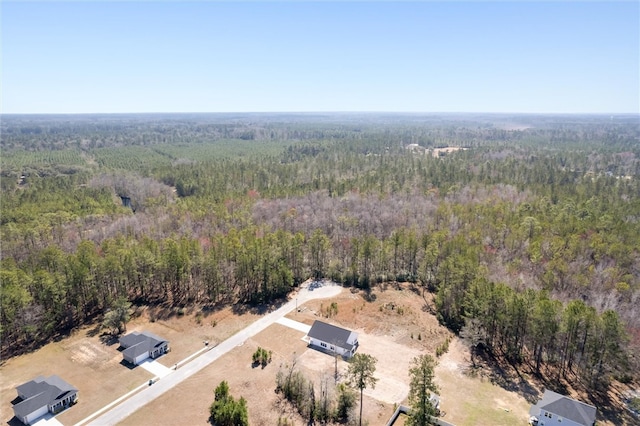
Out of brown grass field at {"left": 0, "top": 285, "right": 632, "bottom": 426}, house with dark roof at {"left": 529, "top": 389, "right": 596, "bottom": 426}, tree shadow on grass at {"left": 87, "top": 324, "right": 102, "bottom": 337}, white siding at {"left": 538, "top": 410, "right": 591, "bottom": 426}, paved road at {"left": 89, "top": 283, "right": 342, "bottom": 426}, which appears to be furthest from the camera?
tree shadow on grass at {"left": 87, "top": 324, "right": 102, "bottom": 337}

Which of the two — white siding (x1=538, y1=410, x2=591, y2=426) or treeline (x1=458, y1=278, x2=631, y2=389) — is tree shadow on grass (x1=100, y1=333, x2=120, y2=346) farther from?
white siding (x1=538, y1=410, x2=591, y2=426)

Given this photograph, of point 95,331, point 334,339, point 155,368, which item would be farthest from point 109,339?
point 334,339

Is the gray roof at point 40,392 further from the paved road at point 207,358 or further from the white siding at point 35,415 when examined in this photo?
the paved road at point 207,358

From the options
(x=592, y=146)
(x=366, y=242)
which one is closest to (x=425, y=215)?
(x=366, y=242)

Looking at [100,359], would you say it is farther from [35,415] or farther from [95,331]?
[35,415]

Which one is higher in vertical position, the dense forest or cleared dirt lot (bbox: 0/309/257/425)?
the dense forest

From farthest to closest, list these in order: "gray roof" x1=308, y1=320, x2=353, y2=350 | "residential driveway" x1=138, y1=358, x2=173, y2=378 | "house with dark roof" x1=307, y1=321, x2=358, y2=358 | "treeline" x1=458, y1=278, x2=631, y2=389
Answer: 1. "gray roof" x1=308, y1=320, x2=353, y2=350
2. "house with dark roof" x1=307, y1=321, x2=358, y2=358
3. "residential driveway" x1=138, y1=358, x2=173, y2=378
4. "treeline" x1=458, y1=278, x2=631, y2=389

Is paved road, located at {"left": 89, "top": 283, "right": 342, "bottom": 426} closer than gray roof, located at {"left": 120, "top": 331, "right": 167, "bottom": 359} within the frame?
Yes

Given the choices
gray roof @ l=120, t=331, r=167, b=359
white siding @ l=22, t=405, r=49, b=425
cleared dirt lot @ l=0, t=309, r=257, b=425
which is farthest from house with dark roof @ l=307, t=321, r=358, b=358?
white siding @ l=22, t=405, r=49, b=425
